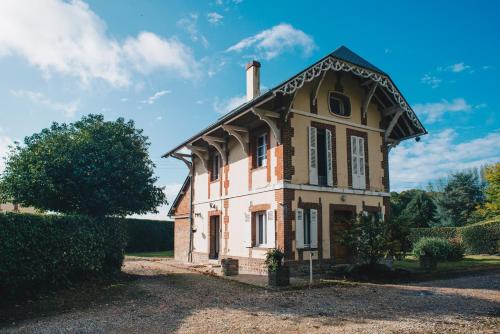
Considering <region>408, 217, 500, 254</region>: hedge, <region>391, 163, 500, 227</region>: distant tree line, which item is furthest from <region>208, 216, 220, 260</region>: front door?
<region>391, 163, 500, 227</region>: distant tree line

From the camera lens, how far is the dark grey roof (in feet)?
42.7

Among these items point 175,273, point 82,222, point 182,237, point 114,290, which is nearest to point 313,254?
point 175,273

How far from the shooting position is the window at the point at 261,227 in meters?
13.3

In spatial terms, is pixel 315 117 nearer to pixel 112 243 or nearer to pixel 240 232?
pixel 240 232

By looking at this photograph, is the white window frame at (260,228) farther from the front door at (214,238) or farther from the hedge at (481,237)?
the hedge at (481,237)

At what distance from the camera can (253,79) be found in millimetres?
16219

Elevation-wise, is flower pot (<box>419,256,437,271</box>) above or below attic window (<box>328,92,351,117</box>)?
below

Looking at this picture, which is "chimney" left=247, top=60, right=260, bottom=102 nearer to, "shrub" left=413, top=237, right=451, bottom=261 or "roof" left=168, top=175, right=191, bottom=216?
"roof" left=168, top=175, right=191, bottom=216

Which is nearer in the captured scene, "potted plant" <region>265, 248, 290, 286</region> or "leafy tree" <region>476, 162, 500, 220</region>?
"potted plant" <region>265, 248, 290, 286</region>

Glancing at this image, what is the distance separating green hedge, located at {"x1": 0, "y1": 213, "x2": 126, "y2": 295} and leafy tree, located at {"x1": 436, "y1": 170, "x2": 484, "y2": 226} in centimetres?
2791

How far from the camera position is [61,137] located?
11.6m

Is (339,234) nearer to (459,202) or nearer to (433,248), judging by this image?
(433,248)

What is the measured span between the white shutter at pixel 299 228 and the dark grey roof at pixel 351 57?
516 cm

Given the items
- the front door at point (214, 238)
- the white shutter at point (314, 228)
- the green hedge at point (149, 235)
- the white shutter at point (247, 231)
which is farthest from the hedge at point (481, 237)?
the green hedge at point (149, 235)
